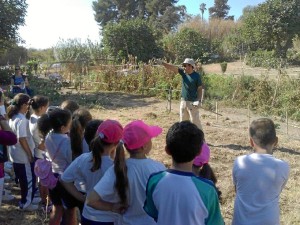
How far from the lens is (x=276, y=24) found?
28875mm

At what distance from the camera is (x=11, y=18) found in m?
17.3

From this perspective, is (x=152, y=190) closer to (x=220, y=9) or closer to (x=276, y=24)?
(x=276, y=24)

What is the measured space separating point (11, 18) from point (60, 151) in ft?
51.0

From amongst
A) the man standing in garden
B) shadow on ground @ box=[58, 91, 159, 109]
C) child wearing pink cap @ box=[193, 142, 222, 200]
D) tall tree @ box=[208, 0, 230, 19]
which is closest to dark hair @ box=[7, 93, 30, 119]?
child wearing pink cap @ box=[193, 142, 222, 200]

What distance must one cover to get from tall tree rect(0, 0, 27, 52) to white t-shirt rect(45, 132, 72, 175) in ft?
49.9

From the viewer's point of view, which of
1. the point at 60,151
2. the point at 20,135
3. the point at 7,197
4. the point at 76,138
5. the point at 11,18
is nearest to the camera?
the point at 76,138

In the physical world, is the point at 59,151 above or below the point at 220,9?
A: below

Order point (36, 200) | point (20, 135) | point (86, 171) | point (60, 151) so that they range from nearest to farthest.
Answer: point (86, 171)
point (60, 151)
point (20, 135)
point (36, 200)

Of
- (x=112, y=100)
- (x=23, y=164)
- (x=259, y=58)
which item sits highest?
(x=259, y=58)

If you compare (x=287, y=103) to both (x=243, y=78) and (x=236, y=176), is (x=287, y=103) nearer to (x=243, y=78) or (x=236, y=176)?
(x=243, y=78)

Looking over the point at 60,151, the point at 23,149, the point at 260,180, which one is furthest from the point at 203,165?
the point at 23,149

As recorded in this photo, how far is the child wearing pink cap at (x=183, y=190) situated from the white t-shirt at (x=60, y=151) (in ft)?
5.01

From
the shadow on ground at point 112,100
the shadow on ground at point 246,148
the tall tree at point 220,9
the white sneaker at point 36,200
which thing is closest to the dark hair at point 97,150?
the white sneaker at point 36,200

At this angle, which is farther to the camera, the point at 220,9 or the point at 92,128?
the point at 220,9
